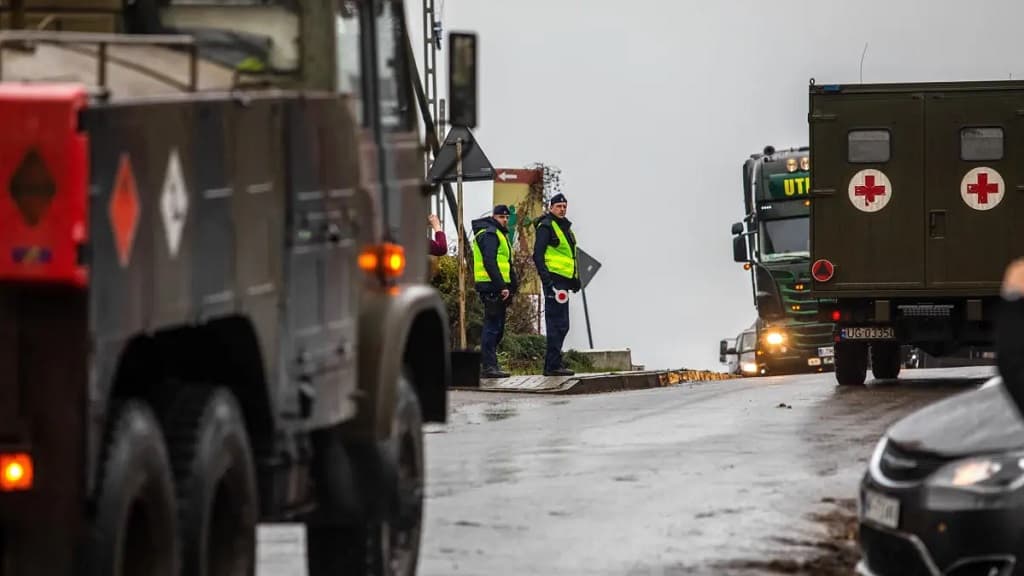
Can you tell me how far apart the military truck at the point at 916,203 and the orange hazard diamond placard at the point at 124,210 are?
18548 millimetres

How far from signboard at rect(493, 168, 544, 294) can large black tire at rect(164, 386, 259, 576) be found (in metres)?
25.3

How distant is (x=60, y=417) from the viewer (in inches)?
215

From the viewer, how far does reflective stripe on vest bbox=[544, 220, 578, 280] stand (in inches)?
962

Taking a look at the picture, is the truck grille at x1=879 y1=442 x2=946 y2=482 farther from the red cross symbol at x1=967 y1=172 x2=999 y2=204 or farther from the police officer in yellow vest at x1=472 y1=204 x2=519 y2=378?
the police officer in yellow vest at x1=472 y1=204 x2=519 y2=378

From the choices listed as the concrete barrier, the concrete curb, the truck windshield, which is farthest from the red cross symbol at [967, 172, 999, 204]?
the truck windshield

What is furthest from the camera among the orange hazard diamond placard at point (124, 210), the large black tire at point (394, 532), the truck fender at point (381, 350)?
the large black tire at point (394, 532)

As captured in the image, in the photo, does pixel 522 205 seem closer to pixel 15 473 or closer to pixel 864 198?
pixel 864 198

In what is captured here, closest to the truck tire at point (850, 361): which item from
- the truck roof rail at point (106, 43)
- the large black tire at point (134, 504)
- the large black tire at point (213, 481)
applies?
the large black tire at point (213, 481)

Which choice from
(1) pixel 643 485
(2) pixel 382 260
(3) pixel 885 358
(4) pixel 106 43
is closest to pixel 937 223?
(3) pixel 885 358

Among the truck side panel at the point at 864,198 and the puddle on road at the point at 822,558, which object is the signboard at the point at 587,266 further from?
the puddle on road at the point at 822,558

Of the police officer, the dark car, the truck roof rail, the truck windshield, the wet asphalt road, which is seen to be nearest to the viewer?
the truck roof rail

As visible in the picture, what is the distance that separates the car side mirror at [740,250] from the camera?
35906mm

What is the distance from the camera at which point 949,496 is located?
799 cm

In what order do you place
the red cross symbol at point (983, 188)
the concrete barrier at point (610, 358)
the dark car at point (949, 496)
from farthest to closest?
1. the concrete barrier at point (610, 358)
2. the red cross symbol at point (983, 188)
3. the dark car at point (949, 496)
